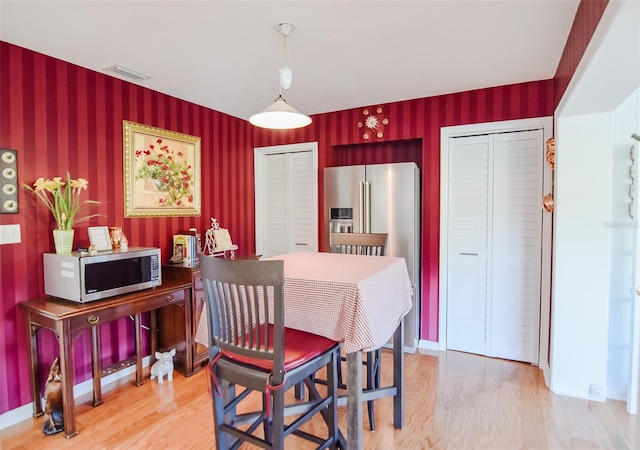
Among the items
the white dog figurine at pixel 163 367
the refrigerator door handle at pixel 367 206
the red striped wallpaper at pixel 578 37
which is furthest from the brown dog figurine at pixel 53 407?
the red striped wallpaper at pixel 578 37

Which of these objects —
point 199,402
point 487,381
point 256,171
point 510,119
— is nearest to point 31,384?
point 199,402

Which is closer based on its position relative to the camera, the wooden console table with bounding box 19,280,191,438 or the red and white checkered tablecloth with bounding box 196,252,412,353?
the red and white checkered tablecloth with bounding box 196,252,412,353

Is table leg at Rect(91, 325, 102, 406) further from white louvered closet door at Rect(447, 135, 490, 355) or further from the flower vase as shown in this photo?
white louvered closet door at Rect(447, 135, 490, 355)

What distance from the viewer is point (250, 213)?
4184 mm

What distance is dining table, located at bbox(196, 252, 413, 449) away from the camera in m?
1.47

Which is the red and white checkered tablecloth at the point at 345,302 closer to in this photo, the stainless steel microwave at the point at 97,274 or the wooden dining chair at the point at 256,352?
the wooden dining chair at the point at 256,352

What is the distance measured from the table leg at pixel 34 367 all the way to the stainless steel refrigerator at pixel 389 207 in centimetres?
247

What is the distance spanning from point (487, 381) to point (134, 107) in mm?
3594

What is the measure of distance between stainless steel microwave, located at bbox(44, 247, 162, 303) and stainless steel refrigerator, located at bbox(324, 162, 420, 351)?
5.84 ft

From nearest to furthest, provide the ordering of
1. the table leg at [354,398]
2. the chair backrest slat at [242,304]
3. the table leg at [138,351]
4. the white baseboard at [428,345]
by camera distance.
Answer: the chair backrest slat at [242,304]
the table leg at [354,398]
the table leg at [138,351]
the white baseboard at [428,345]


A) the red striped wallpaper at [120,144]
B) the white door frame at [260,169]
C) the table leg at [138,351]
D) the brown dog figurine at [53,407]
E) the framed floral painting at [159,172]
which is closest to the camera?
the brown dog figurine at [53,407]

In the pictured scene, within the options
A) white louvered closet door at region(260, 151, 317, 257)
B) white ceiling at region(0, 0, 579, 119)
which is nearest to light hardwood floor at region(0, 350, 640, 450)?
white louvered closet door at region(260, 151, 317, 257)

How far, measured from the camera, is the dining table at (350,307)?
147cm

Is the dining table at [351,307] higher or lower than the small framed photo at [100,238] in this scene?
lower
